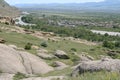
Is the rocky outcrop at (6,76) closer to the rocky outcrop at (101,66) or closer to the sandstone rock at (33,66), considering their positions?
the sandstone rock at (33,66)

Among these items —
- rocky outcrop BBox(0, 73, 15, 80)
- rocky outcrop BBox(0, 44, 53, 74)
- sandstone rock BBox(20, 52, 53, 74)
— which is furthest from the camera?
sandstone rock BBox(20, 52, 53, 74)

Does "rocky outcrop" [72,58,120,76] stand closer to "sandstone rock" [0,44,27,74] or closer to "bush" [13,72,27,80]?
"bush" [13,72,27,80]

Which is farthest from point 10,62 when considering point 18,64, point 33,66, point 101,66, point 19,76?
point 101,66

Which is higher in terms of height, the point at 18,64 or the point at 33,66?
the point at 18,64

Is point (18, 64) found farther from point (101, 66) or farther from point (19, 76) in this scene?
point (101, 66)

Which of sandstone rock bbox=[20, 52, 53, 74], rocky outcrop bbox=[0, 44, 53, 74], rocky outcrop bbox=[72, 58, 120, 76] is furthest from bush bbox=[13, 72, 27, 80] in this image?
rocky outcrop bbox=[72, 58, 120, 76]

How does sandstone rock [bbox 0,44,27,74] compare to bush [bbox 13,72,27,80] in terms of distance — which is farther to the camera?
sandstone rock [bbox 0,44,27,74]

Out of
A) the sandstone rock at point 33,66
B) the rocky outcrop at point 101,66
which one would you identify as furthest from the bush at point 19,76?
the rocky outcrop at point 101,66

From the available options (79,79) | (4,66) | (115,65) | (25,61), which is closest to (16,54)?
(25,61)
